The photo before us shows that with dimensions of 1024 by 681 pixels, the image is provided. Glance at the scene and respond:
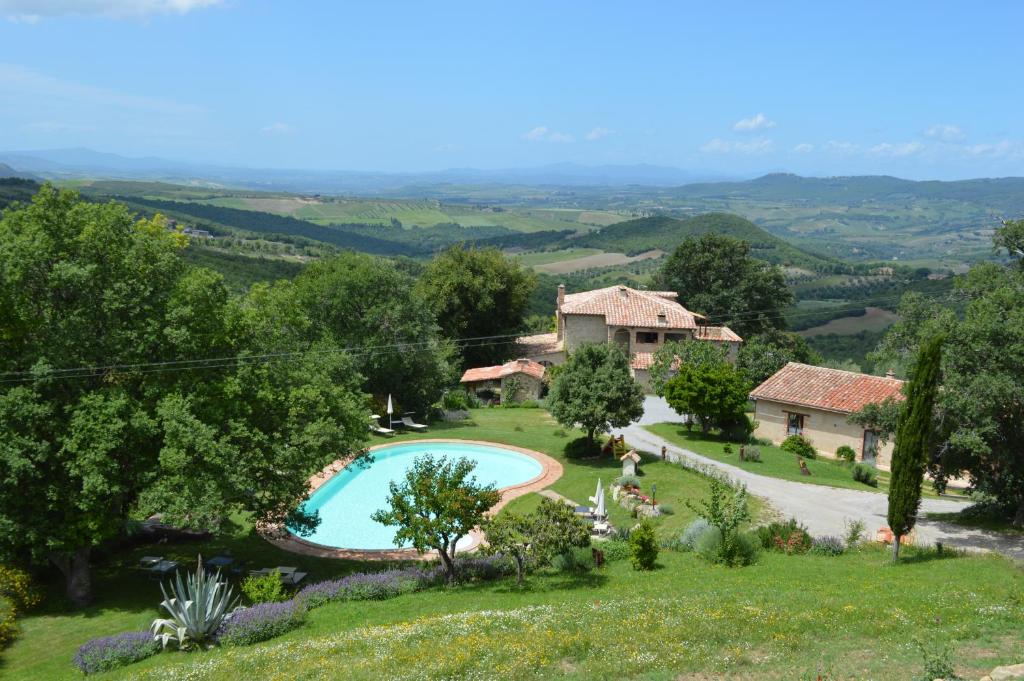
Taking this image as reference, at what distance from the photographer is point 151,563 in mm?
19359

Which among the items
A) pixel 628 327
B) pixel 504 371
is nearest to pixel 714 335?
pixel 628 327

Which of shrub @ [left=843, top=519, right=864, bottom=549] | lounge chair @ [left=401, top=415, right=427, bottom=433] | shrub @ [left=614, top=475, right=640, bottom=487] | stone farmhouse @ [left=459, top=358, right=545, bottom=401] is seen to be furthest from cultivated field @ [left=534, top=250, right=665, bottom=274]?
shrub @ [left=843, top=519, right=864, bottom=549]

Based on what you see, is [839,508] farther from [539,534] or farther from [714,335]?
[714,335]

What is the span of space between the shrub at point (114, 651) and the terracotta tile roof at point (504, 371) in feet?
115

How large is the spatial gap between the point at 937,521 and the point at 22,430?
24.8 meters

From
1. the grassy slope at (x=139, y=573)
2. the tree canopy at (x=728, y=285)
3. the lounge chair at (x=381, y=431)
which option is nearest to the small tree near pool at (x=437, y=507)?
the grassy slope at (x=139, y=573)

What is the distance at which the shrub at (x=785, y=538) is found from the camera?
20.0 meters

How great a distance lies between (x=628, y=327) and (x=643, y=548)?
35185 mm

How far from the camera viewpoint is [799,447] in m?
35.3

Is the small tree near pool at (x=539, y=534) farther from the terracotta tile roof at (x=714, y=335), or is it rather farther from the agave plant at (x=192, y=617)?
the terracotta tile roof at (x=714, y=335)

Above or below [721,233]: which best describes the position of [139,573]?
below

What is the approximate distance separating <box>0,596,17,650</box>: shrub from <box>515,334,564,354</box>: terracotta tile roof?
135 feet

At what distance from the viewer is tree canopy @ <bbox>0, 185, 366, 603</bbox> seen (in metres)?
16.7

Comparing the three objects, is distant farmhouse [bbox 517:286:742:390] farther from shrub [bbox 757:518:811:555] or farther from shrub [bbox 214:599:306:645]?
shrub [bbox 214:599:306:645]
